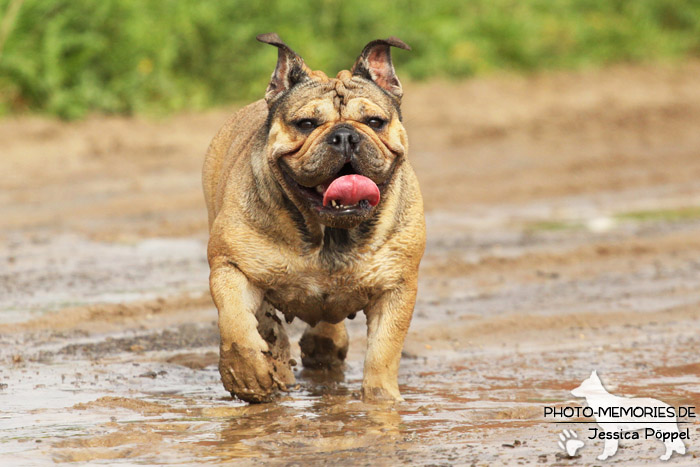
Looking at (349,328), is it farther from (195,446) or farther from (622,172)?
(622,172)

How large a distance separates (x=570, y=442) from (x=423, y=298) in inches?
148

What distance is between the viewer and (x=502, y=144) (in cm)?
1590

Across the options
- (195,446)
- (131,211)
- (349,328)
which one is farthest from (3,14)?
(195,446)

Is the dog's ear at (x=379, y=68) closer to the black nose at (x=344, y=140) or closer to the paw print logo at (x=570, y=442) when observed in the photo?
the black nose at (x=344, y=140)

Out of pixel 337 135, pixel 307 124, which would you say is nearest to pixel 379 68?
pixel 307 124

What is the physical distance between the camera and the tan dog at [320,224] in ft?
18.8

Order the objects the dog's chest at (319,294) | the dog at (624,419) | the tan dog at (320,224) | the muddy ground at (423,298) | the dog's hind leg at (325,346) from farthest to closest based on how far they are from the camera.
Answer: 1. the dog's hind leg at (325,346)
2. the dog's chest at (319,294)
3. the tan dog at (320,224)
4. the muddy ground at (423,298)
5. the dog at (624,419)

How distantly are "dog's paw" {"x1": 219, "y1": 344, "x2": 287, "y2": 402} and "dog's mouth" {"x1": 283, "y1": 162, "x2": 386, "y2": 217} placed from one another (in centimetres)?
80

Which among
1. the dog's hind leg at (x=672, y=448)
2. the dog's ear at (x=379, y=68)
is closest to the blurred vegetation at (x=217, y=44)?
Result: the dog's ear at (x=379, y=68)

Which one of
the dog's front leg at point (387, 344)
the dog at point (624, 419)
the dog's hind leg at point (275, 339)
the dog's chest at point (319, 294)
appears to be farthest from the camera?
the dog's hind leg at point (275, 339)

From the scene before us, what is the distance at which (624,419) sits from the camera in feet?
18.8

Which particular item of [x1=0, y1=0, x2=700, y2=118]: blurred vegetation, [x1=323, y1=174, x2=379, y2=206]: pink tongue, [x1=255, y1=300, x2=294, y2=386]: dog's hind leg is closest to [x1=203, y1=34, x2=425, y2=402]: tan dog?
[x1=323, y1=174, x2=379, y2=206]: pink tongue

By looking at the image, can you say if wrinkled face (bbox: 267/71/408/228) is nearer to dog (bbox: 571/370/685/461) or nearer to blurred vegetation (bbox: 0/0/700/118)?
dog (bbox: 571/370/685/461)

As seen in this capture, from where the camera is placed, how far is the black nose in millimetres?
5590
